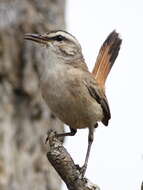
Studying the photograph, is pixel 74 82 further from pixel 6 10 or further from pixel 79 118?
pixel 6 10

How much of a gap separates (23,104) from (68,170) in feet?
14.1

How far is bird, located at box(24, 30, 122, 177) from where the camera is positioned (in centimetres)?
769

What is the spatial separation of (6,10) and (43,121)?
1308 mm

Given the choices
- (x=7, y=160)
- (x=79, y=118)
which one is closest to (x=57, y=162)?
(x=79, y=118)

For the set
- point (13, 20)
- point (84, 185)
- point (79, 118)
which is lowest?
point (84, 185)

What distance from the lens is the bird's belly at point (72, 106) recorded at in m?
Answer: 7.65

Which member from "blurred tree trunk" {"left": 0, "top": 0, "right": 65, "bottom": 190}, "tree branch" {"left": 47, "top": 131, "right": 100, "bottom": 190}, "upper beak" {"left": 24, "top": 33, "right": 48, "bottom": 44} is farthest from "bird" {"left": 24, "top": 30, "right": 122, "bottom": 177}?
"blurred tree trunk" {"left": 0, "top": 0, "right": 65, "bottom": 190}

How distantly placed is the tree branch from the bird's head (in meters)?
1.23

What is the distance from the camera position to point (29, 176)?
436 inches

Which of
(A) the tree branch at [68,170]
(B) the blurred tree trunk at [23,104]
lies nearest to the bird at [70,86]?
(A) the tree branch at [68,170]

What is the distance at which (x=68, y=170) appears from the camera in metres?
7.01

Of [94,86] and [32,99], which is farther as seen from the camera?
[32,99]

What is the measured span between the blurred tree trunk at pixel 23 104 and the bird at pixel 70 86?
251 cm

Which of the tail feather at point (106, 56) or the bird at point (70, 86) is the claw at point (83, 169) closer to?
the bird at point (70, 86)
